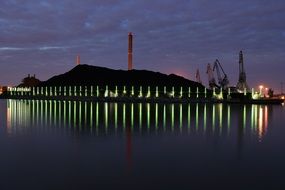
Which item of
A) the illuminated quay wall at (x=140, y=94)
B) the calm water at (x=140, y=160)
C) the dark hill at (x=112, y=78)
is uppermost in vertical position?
the dark hill at (x=112, y=78)

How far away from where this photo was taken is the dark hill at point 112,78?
14388 centimetres

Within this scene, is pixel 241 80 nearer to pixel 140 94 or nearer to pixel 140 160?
pixel 140 94

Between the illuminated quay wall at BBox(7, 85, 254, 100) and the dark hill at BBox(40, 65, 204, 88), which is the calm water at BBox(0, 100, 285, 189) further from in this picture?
the dark hill at BBox(40, 65, 204, 88)

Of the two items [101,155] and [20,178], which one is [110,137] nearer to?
[101,155]

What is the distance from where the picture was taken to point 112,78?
152m

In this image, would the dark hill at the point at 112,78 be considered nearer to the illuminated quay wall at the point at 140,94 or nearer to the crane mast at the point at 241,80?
the illuminated quay wall at the point at 140,94

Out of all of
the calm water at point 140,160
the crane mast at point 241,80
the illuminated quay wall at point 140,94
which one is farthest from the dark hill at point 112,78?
the calm water at point 140,160

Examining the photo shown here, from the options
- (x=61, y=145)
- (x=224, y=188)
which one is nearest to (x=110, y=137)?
(x=61, y=145)

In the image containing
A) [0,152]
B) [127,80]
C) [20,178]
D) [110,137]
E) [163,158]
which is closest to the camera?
[20,178]

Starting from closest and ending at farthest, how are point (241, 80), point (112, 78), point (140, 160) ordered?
1. point (140, 160)
2. point (241, 80)
3. point (112, 78)

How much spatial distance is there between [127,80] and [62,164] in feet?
440

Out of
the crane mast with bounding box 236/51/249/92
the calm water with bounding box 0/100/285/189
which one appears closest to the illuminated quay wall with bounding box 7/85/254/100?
the crane mast with bounding box 236/51/249/92

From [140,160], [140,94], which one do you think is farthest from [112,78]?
[140,160]

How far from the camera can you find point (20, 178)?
10.5m
